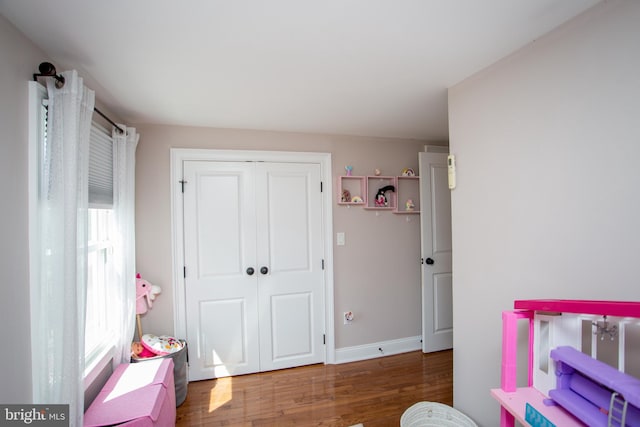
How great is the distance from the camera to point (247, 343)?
2.75 metres

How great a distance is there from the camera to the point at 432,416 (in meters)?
1.85

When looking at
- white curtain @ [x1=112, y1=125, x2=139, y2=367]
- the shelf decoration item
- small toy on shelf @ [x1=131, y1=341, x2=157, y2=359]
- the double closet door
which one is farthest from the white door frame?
the shelf decoration item

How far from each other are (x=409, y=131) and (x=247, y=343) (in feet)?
8.52

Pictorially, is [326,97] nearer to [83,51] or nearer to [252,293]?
[83,51]

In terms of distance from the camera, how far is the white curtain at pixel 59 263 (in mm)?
1252

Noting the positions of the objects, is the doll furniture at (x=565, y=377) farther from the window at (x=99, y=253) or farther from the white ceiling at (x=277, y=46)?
the window at (x=99, y=253)

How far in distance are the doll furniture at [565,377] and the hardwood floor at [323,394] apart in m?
1.42

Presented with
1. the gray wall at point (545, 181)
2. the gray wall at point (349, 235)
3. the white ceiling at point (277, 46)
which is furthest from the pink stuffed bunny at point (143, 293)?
the gray wall at point (545, 181)

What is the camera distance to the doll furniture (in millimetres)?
724

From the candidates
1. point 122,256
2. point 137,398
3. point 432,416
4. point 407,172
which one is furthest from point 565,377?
point 122,256

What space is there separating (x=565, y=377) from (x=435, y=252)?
2.23m

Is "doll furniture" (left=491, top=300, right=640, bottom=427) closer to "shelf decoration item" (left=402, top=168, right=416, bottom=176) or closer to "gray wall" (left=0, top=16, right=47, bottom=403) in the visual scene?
"gray wall" (left=0, top=16, right=47, bottom=403)

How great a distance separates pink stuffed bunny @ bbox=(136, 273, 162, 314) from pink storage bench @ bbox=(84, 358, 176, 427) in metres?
0.51

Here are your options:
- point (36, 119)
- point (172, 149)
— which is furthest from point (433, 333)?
point (36, 119)
